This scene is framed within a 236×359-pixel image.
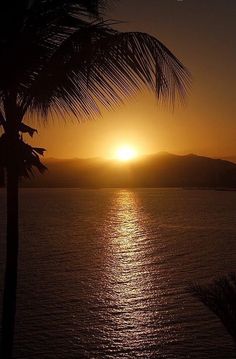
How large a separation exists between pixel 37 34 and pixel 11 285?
397 centimetres

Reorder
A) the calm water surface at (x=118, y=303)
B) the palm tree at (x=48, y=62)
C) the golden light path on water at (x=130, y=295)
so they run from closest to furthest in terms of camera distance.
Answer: the palm tree at (x=48, y=62), the calm water surface at (x=118, y=303), the golden light path on water at (x=130, y=295)

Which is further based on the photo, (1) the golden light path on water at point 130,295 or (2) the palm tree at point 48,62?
(1) the golden light path on water at point 130,295

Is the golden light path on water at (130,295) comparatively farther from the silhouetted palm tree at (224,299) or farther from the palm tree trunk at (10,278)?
the palm tree trunk at (10,278)

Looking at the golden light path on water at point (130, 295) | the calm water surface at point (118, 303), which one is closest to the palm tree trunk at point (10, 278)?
the calm water surface at point (118, 303)

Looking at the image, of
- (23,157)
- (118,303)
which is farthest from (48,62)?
(118,303)

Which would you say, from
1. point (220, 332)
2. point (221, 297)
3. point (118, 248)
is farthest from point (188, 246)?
point (221, 297)


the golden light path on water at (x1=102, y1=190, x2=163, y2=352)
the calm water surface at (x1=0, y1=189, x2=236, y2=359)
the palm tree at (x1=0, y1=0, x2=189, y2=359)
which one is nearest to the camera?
the palm tree at (x1=0, y1=0, x2=189, y2=359)

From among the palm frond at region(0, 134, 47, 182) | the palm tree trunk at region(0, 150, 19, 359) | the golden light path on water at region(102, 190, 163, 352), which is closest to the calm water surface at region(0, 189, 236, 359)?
the golden light path on water at region(102, 190, 163, 352)

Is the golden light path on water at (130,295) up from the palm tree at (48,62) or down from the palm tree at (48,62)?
down

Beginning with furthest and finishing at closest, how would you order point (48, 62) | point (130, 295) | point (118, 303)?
point (130, 295), point (118, 303), point (48, 62)

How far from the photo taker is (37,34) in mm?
7395

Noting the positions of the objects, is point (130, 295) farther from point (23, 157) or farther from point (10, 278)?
point (23, 157)

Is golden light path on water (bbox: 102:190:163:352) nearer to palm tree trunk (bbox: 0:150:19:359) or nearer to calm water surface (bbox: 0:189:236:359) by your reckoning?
calm water surface (bbox: 0:189:236:359)

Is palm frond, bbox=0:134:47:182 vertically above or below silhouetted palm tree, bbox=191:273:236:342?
above
